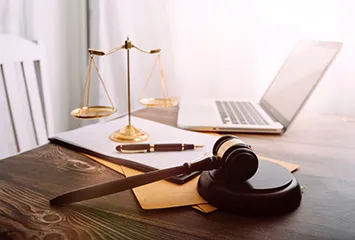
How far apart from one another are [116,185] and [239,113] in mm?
645

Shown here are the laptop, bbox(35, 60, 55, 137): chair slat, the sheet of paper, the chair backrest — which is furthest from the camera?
bbox(35, 60, 55, 137): chair slat

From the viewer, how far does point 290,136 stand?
0.98 metres

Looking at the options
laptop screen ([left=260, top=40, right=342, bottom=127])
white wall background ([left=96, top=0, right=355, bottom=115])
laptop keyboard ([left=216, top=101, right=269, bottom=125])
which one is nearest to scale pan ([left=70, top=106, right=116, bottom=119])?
laptop keyboard ([left=216, top=101, right=269, bottom=125])

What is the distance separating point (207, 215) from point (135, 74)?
1.17m

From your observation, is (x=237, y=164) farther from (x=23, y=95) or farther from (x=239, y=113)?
(x=23, y=95)

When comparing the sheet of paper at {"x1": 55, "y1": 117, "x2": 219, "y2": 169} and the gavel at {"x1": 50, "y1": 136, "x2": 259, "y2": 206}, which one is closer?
the gavel at {"x1": 50, "y1": 136, "x2": 259, "y2": 206}

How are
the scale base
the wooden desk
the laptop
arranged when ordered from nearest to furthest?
the wooden desk < the scale base < the laptop

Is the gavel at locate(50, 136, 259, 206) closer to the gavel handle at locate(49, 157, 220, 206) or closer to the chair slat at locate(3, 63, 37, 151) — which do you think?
the gavel handle at locate(49, 157, 220, 206)

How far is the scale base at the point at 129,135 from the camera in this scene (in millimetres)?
851

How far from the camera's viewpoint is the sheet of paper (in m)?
0.74

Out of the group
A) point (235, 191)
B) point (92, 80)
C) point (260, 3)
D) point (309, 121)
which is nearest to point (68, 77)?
point (92, 80)

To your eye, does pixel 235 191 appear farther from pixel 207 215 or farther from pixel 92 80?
pixel 92 80

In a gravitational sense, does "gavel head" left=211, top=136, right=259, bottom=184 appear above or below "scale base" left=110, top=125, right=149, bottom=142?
above

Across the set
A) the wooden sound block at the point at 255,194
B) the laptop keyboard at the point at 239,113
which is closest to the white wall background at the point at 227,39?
the laptop keyboard at the point at 239,113
